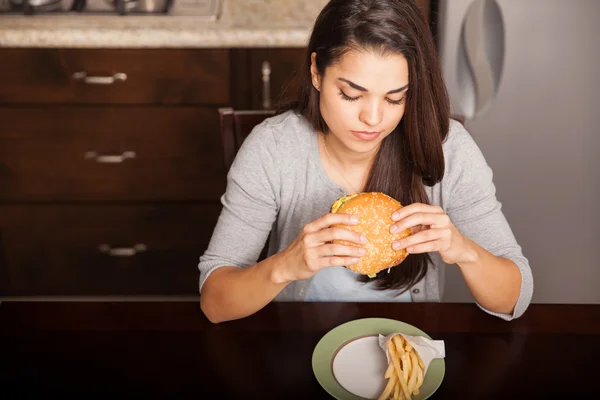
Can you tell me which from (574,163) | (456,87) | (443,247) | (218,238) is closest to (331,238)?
(443,247)

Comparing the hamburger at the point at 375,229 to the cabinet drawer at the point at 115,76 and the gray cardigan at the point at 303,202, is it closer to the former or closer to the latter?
the gray cardigan at the point at 303,202

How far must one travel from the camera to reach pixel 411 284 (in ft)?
4.33

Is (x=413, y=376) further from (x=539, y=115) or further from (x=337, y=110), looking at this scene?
(x=539, y=115)

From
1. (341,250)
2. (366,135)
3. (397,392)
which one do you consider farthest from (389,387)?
(366,135)

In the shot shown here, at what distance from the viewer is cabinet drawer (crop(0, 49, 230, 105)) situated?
2.06 metres

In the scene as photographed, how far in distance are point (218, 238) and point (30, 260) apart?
1.37 meters

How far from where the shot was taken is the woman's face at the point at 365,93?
3.55 ft

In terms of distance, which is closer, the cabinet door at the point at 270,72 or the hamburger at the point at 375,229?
the hamburger at the point at 375,229

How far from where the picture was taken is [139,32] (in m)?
2.02

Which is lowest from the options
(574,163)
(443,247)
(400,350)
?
(574,163)

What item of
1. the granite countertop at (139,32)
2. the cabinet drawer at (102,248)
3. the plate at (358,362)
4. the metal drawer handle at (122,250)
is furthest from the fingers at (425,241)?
the metal drawer handle at (122,250)

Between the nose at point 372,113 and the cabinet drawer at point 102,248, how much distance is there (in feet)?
4.10

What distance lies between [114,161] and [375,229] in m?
1.39

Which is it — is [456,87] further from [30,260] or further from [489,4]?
[30,260]
